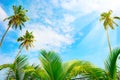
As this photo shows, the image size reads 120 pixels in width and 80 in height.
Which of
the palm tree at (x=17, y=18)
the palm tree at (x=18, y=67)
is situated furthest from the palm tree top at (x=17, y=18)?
the palm tree at (x=18, y=67)

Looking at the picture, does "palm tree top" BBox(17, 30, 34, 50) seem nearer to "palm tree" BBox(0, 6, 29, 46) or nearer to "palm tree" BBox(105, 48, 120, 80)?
"palm tree" BBox(0, 6, 29, 46)

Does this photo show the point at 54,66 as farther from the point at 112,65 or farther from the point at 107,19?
the point at 107,19

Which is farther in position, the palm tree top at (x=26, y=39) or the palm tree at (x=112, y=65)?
the palm tree top at (x=26, y=39)

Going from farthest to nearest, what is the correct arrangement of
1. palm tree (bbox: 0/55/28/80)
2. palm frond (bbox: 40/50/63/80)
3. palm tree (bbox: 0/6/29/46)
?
palm tree (bbox: 0/6/29/46), palm tree (bbox: 0/55/28/80), palm frond (bbox: 40/50/63/80)

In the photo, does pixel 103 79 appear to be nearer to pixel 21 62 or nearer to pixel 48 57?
pixel 48 57

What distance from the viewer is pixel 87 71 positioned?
8.98 meters

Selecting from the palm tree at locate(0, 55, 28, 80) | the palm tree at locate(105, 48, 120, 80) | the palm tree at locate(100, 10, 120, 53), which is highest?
the palm tree at locate(100, 10, 120, 53)

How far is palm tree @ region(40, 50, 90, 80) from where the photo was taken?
359 inches

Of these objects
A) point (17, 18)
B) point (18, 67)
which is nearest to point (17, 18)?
point (17, 18)

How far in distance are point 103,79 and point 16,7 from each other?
162ft

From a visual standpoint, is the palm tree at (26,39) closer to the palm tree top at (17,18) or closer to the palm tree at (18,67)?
the palm tree top at (17,18)

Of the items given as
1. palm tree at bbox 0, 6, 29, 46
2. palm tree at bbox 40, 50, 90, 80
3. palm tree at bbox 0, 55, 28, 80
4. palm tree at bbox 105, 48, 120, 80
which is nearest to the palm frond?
palm tree at bbox 40, 50, 90, 80

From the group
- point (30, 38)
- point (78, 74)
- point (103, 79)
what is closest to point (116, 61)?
point (103, 79)

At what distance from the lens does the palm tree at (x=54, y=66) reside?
9.12 metres
